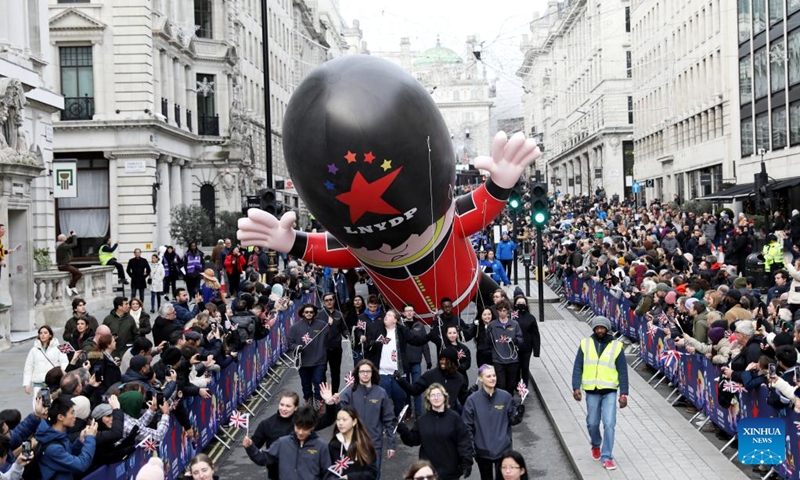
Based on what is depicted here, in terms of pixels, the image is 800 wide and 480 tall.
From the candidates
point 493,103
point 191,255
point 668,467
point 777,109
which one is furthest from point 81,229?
point 493,103

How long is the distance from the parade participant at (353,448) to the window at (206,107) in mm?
40266

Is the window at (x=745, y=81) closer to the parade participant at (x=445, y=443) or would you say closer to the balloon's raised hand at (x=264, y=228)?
the balloon's raised hand at (x=264, y=228)

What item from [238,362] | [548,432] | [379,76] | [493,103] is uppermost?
[493,103]

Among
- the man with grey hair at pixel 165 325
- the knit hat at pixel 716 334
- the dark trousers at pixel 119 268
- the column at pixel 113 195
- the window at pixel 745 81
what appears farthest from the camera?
the window at pixel 745 81

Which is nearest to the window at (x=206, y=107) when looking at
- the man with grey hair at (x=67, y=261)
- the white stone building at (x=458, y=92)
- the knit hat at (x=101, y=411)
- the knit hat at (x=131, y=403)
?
the man with grey hair at (x=67, y=261)

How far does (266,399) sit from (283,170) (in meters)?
54.4

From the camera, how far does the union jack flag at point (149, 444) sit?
9259 mm

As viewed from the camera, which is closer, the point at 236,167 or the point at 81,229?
the point at 81,229

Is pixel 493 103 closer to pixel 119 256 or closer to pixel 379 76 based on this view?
pixel 119 256

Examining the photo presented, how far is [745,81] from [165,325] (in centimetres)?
3687

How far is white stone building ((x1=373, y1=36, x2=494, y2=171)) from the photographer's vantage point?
170000 mm

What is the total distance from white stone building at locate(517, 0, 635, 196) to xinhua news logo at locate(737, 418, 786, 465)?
54.1 meters

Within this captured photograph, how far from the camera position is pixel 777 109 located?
4144 centimetres

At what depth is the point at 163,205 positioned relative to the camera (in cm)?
4106
